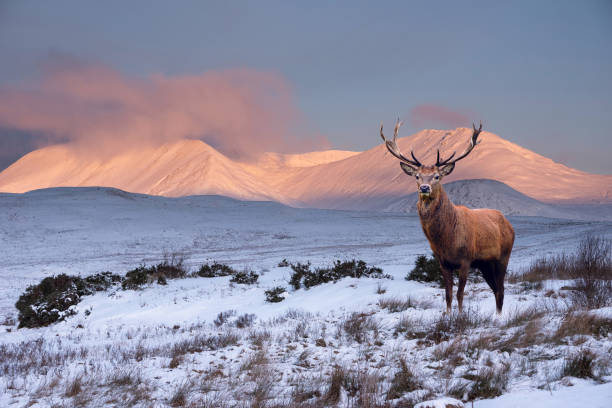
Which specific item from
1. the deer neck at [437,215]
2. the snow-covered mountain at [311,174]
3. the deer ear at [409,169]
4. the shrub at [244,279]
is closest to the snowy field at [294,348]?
the shrub at [244,279]

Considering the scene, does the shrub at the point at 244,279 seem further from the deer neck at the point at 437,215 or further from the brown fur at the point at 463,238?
the deer neck at the point at 437,215

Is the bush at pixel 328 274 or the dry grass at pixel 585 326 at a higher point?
the dry grass at pixel 585 326

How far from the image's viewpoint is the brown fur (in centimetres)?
595

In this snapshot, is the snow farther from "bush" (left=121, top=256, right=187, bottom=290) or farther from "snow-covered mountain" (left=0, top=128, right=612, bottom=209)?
"snow-covered mountain" (left=0, top=128, right=612, bottom=209)

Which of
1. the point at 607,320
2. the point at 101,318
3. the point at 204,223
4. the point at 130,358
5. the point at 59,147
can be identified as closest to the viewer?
the point at 607,320

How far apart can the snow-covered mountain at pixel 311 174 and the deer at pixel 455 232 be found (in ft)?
260

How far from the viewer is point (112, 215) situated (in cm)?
Answer: 3566

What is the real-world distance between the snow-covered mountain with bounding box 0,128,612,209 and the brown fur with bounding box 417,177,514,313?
79092 millimetres

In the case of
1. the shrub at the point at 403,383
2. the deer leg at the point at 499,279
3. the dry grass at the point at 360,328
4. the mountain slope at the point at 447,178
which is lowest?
the dry grass at the point at 360,328

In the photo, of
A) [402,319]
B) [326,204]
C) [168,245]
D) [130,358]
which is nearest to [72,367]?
[130,358]

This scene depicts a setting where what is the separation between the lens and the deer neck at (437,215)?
5898 millimetres

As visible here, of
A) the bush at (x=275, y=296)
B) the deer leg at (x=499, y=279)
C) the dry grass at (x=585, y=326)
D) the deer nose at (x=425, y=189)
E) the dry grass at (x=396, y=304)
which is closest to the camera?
the dry grass at (x=585, y=326)

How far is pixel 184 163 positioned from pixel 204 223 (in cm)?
7580

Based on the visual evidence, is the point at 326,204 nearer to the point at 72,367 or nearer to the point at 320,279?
the point at 320,279
